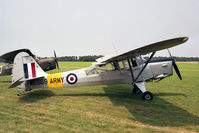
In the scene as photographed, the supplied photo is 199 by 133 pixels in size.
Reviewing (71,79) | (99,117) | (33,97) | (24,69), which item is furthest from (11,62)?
(99,117)

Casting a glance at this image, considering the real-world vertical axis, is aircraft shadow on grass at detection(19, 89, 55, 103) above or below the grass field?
above

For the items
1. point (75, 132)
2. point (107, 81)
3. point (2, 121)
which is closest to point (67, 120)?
point (75, 132)

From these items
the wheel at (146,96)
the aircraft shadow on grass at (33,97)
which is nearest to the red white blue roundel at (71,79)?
the aircraft shadow on grass at (33,97)

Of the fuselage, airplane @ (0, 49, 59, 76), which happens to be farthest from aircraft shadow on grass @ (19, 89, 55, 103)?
airplane @ (0, 49, 59, 76)

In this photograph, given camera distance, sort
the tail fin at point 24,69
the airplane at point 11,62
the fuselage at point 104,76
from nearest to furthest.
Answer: the tail fin at point 24,69 < the fuselage at point 104,76 < the airplane at point 11,62

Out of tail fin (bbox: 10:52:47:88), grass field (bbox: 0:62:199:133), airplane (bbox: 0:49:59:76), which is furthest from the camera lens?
airplane (bbox: 0:49:59:76)

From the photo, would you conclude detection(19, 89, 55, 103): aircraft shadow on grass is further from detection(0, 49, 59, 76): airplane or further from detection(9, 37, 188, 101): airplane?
detection(0, 49, 59, 76): airplane

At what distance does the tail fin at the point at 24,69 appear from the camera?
5941 mm

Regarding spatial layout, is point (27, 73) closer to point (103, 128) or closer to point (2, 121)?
point (2, 121)

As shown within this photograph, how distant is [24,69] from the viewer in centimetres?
607

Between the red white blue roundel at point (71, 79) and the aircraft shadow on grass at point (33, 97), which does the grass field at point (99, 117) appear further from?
the red white blue roundel at point (71, 79)

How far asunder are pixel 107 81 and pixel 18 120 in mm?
4095

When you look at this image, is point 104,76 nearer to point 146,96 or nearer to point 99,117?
point 146,96

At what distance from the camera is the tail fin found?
5941 millimetres
